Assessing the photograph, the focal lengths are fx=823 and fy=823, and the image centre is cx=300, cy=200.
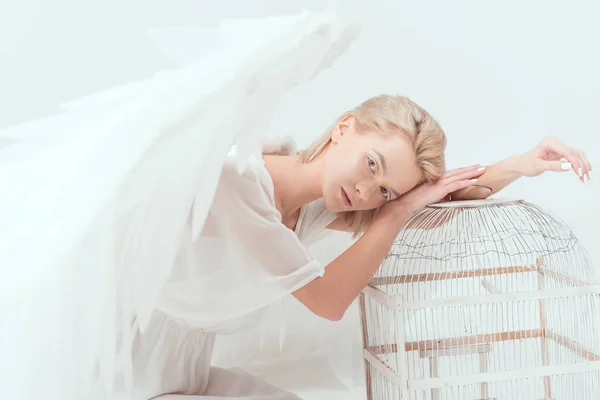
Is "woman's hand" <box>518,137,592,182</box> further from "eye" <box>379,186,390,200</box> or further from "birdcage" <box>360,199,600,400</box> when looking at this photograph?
"eye" <box>379,186,390,200</box>

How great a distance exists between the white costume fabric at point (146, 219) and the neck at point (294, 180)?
9.5 inches

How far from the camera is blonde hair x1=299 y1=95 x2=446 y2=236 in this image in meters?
2.19

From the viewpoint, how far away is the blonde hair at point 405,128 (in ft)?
7.19

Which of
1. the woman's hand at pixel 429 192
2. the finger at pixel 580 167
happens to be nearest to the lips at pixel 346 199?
the woman's hand at pixel 429 192

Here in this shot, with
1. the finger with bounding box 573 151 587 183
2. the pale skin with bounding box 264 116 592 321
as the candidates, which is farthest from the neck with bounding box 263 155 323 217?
the finger with bounding box 573 151 587 183

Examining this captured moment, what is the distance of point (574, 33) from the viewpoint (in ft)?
11.3

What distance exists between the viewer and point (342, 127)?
90.4 inches

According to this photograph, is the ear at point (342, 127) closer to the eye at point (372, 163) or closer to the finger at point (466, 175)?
the eye at point (372, 163)

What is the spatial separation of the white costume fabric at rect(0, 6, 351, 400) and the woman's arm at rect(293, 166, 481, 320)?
0.48 feet

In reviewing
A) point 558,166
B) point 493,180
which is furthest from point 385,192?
point 558,166

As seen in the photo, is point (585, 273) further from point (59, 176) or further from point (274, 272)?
point (59, 176)

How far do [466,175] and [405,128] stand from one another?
25 cm

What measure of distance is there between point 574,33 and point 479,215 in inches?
58.4

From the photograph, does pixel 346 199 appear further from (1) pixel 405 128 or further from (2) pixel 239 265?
(2) pixel 239 265
